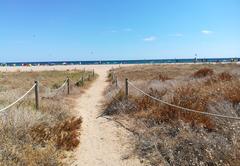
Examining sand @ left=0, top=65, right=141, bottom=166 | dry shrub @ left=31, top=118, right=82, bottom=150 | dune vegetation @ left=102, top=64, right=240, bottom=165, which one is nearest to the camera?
dune vegetation @ left=102, top=64, right=240, bottom=165

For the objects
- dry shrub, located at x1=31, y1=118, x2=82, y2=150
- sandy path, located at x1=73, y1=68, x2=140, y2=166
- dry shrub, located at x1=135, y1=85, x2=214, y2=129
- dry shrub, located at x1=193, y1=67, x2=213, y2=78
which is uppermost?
dry shrub, located at x1=193, y1=67, x2=213, y2=78

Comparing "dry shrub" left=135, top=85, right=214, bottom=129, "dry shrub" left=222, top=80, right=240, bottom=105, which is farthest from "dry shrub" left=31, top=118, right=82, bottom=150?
"dry shrub" left=222, top=80, right=240, bottom=105

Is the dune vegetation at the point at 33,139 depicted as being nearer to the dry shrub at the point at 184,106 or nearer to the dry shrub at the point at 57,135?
the dry shrub at the point at 57,135

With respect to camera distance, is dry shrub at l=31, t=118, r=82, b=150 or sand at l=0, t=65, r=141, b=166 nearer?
sand at l=0, t=65, r=141, b=166

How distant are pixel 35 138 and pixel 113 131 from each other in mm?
2696

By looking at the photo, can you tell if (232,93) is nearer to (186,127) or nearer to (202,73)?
(186,127)

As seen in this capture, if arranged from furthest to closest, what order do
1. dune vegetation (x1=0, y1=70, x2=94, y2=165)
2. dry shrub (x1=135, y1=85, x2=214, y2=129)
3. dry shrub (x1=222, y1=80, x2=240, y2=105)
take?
dry shrub (x1=222, y1=80, x2=240, y2=105) < dry shrub (x1=135, y1=85, x2=214, y2=129) < dune vegetation (x1=0, y1=70, x2=94, y2=165)

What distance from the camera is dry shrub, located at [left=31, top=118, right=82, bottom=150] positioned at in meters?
6.89

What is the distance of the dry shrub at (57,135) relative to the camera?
6.89 meters

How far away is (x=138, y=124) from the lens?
8.98 m

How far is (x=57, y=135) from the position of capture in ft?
23.9

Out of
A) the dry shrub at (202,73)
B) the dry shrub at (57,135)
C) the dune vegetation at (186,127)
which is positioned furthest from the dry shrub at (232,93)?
the dry shrub at (202,73)

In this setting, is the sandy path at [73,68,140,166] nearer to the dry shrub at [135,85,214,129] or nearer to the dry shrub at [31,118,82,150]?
the dry shrub at [31,118,82,150]

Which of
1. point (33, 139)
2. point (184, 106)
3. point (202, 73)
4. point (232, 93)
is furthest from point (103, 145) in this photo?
point (202, 73)
